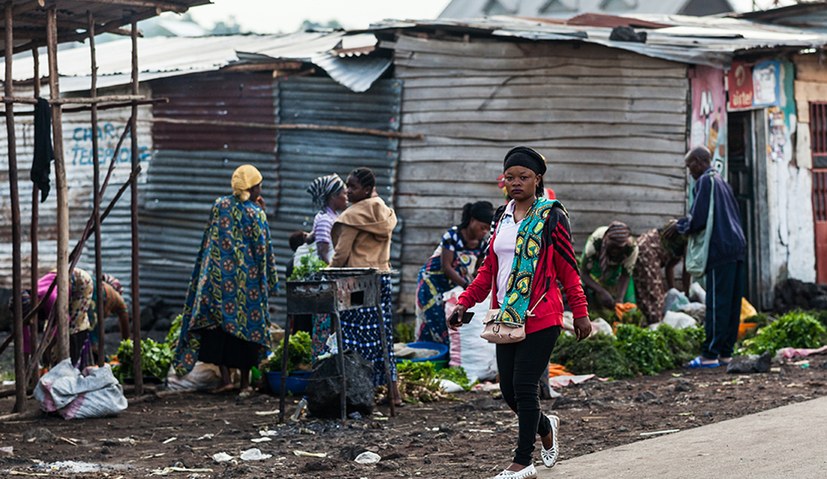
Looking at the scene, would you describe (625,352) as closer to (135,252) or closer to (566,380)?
(566,380)

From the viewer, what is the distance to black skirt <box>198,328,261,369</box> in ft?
31.9

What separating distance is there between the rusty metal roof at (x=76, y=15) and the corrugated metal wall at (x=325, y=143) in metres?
4.71

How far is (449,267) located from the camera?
10.2 metres

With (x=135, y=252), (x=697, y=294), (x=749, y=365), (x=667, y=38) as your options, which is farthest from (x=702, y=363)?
(x=135, y=252)

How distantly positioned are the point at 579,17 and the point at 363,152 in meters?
5.06

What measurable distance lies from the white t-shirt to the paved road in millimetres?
935

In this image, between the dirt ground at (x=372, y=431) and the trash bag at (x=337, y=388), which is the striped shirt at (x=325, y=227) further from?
the trash bag at (x=337, y=388)

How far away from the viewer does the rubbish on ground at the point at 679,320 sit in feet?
39.7

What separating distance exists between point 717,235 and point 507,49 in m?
4.51

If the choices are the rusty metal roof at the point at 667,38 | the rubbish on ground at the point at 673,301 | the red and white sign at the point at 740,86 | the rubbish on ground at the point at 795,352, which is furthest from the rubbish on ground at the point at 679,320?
the red and white sign at the point at 740,86

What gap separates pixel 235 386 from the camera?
396 inches

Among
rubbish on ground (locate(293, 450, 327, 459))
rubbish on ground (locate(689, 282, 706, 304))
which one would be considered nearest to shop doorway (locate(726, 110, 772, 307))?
rubbish on ground (locate(689, 282, 706, 304))

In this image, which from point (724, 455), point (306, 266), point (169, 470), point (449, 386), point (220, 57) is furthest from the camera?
point (220, 57)

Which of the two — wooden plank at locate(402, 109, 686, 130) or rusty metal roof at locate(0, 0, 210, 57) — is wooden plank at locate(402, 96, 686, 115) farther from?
rusty metal roof at locate(0, 0, 210, 57)
